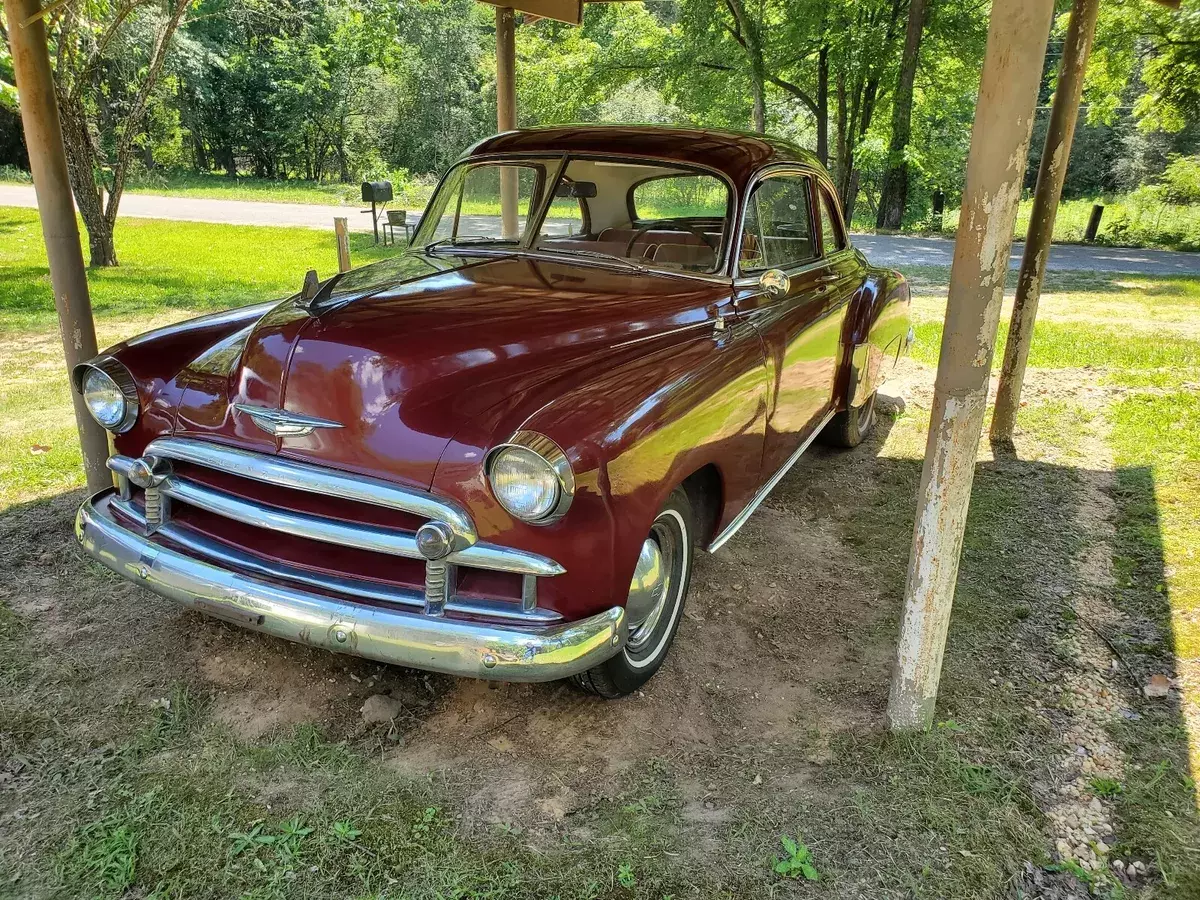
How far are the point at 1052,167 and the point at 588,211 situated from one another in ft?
9.41

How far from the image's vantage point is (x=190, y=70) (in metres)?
29.4

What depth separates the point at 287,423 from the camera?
2.55 metres

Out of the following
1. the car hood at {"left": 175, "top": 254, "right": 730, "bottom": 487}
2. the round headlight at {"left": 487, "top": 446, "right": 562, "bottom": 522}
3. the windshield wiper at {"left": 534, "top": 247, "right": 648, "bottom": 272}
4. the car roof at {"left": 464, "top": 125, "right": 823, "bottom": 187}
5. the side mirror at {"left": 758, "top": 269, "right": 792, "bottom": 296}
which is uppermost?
the car roof at {"left": 464, "top": 125, "right": 823, "bottom": 187}

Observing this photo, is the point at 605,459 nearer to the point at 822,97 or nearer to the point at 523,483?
the point at 523,483

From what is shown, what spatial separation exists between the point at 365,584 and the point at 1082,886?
207 centimetres

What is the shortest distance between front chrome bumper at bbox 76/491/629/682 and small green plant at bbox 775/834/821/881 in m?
0.69

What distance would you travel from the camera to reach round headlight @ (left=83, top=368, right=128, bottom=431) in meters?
2.90

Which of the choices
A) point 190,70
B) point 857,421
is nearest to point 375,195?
point 857,421

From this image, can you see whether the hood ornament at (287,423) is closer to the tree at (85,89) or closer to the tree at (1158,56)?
the tree at (85,89)

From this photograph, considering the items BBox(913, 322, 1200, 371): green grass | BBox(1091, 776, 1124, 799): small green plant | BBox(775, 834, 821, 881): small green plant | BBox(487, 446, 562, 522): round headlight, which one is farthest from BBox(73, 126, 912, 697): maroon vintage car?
BBox(913, 322, 1200, 371): green grass

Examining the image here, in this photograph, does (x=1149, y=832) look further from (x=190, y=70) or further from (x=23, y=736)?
(x=190, y=70)

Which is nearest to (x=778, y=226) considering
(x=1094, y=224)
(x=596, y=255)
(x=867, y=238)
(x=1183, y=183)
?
(x=596, y=255)

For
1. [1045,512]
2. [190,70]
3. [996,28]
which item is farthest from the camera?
[190,70]

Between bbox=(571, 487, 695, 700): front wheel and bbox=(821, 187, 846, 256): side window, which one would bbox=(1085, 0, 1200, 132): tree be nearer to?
bbox=(821, 187, 846, 256): side window
